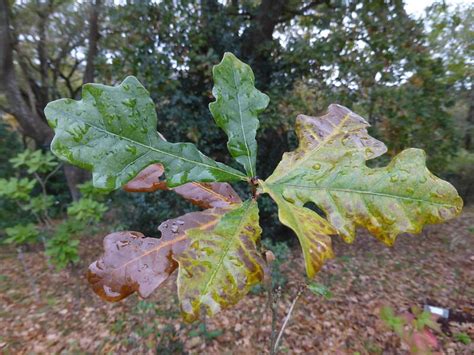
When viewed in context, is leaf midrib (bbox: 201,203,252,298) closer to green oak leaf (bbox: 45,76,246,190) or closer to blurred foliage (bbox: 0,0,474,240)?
green oak leaf (bbox: 45,76,246,190)

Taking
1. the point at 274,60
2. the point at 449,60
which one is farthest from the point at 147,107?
the point at 449,60

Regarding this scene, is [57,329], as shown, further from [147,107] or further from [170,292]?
[147,107]

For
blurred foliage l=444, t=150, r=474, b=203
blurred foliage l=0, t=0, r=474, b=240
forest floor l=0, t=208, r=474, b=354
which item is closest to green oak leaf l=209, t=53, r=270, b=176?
forest floor l=0, t=208, r=474, b=354

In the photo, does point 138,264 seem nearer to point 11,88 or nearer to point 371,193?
point 371,193

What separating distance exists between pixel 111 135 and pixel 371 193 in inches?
18.4

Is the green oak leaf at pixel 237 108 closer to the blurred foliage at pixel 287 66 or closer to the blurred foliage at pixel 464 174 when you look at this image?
the blurred foliage at pixel 287 66

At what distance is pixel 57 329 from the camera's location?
10.6ft

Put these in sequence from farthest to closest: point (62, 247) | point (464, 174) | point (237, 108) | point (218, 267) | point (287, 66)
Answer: point (464, 174)
point (287, 66)
point (62, 247)
point (237, 108)
point (218, 267)

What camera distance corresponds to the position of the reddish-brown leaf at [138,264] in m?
0.58

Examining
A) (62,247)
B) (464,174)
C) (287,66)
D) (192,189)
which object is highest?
(287,66)

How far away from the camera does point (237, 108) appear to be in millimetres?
665

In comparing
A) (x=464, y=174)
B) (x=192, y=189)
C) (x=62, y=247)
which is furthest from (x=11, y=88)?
(x=464, y=174)

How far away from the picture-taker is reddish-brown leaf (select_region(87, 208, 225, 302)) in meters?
0.58

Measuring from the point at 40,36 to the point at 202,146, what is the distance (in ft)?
18.4
